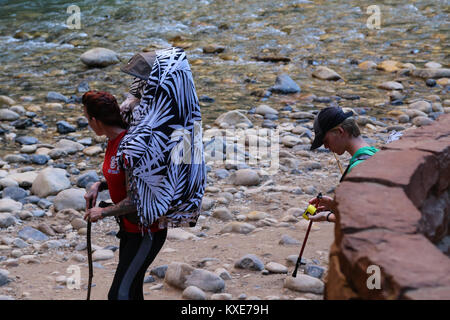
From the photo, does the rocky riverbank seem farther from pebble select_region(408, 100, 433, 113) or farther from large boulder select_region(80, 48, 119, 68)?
large boulder select_region(80, 48, 119, 68)

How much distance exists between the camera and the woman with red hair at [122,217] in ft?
13.0

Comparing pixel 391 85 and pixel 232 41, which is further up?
pixel 232 41

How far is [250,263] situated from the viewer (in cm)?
558

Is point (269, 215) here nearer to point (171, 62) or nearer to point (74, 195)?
point (74, 195)

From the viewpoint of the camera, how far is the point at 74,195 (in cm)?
711

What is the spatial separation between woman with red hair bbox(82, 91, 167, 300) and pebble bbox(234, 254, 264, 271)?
5.34ft

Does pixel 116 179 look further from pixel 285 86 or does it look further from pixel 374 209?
pixel 285 86

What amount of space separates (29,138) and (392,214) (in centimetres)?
724

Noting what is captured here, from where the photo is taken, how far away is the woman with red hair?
395 cm

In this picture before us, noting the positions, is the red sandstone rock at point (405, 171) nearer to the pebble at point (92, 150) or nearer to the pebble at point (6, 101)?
the pebble at point (92, 150)

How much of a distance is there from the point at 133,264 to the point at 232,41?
11.2 metres

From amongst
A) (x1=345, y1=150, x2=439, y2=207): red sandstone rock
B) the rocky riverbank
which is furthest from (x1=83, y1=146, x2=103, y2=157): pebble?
(x1=345, y1=150, x2=439, y2=207): red sandstone rock

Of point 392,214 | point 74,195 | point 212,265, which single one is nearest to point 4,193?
point 74,195

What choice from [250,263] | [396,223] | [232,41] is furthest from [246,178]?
[232,41]
